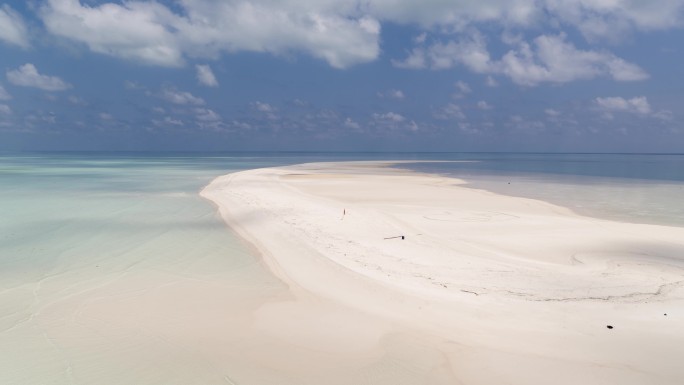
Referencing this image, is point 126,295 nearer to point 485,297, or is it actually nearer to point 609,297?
point 485,297

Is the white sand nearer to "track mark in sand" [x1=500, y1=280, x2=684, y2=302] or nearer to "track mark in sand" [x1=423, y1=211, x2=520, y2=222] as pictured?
"track mark in sand" [x1=500, y1=280, x2=684, y2=302]

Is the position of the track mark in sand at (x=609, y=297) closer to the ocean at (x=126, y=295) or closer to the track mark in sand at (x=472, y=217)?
the ocean at (x=126, y=295)

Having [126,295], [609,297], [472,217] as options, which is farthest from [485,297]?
[472,217]

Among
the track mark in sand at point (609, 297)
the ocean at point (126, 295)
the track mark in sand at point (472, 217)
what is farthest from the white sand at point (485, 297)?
the ocean at point (126, 295)

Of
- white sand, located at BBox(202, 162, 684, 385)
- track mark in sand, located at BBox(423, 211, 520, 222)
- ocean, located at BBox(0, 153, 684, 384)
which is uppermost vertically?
track mark in sand, located at BBox(423, 211, 520, 222)

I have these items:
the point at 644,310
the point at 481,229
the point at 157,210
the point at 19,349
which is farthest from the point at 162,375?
the point at 157,210

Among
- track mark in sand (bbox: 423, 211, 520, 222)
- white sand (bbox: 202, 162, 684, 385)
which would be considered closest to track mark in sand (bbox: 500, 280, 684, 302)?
white sand (bbox: 202, 162, 684, 385)

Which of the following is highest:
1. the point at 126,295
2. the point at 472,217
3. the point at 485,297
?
the point at 472,217

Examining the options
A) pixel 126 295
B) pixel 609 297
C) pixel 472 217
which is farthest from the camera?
pixel 472 217

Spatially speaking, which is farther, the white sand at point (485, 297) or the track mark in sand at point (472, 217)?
the track mark in sand at point (472, 217)
